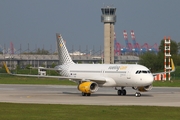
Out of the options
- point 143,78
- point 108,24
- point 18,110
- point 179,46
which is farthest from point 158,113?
point 179,46

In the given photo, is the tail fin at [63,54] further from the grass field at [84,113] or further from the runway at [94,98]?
the grass field at [84,113]

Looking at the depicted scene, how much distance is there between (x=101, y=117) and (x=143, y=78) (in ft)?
69.7

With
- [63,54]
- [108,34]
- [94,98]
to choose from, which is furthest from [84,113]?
[108,34]

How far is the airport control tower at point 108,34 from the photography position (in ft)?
515

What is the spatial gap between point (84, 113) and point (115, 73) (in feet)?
69.9

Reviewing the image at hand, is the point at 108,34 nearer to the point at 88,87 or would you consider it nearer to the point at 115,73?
the point at 115,73

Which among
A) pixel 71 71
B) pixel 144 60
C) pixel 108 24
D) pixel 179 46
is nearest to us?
pixel 71 71

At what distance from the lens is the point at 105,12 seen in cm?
16488

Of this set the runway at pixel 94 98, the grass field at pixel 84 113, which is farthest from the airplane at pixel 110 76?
the grass field at pixel 84 113

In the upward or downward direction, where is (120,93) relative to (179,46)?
downward

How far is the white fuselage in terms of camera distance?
51.0 meters

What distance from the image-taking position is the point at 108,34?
6142 inches

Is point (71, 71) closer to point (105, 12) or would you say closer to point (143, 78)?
point (143, 78)

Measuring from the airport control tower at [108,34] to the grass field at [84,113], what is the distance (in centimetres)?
12069
